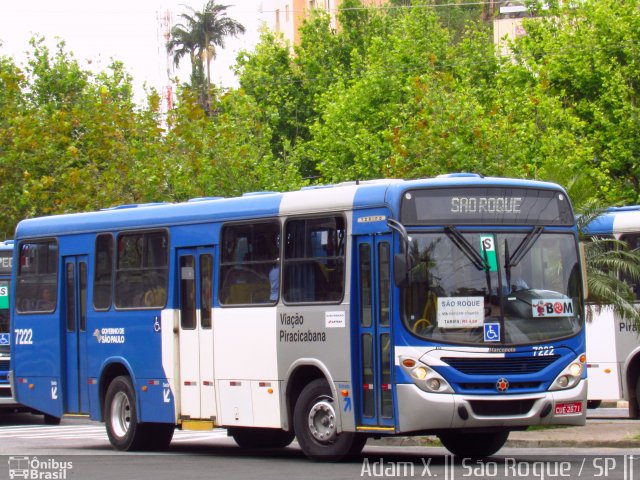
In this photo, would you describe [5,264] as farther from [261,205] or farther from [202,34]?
[202,34]

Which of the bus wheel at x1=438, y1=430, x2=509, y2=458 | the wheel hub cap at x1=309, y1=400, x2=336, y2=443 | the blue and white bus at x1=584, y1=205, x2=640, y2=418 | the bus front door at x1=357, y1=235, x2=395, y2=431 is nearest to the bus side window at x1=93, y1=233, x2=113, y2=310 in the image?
the wheel hub cap at x1=309, y1=400, x2=336, y2=443

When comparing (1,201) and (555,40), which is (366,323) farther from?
(555,40)

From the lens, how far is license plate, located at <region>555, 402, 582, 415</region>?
1458 cm

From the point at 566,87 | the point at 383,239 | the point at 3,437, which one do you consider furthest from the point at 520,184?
the point at 566,87

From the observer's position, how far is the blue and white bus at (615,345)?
68.2 feet

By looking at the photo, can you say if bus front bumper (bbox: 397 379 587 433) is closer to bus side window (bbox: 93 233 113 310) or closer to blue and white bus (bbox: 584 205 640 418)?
bus side window (bbox: 93 233 113 310)

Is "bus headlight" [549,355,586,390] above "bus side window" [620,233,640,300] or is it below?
below

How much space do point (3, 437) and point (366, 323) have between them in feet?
33.0

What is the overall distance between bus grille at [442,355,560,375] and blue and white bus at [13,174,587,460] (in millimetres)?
16

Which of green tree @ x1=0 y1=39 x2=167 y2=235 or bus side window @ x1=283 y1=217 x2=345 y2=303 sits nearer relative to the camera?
bus side window @ x1=283 y1=217 x2=345 y2=303

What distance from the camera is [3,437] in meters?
22.8

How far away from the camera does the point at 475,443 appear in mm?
15914

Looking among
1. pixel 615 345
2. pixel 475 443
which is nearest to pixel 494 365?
pixel 475 443

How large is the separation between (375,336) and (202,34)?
76504mm
